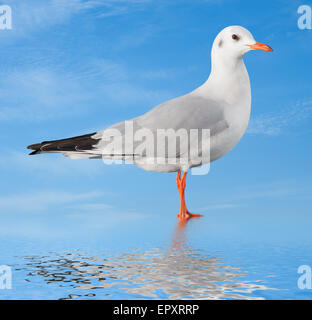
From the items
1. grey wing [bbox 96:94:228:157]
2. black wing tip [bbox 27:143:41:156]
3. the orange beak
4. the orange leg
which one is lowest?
the orange leg

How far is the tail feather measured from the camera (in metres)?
5.94

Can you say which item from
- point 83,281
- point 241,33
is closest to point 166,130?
point 241,33

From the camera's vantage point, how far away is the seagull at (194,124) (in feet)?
19.4

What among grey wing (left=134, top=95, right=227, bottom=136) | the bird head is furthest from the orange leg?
the bird head

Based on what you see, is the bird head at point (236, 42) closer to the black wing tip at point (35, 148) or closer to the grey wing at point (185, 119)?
the grey wing at point (185, 119)

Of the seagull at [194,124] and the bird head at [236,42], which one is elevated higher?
the bird head at [236,42]

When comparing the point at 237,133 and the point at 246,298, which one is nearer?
the point at 246,298

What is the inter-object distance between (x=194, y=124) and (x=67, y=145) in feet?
6.03

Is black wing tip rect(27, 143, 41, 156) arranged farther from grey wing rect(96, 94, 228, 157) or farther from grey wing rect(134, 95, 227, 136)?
grey wing rect(134, 95, 227, 136)

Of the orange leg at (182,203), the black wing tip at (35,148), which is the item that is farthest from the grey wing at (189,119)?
the black wing tip at (35,148)

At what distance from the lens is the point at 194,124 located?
5.85m
